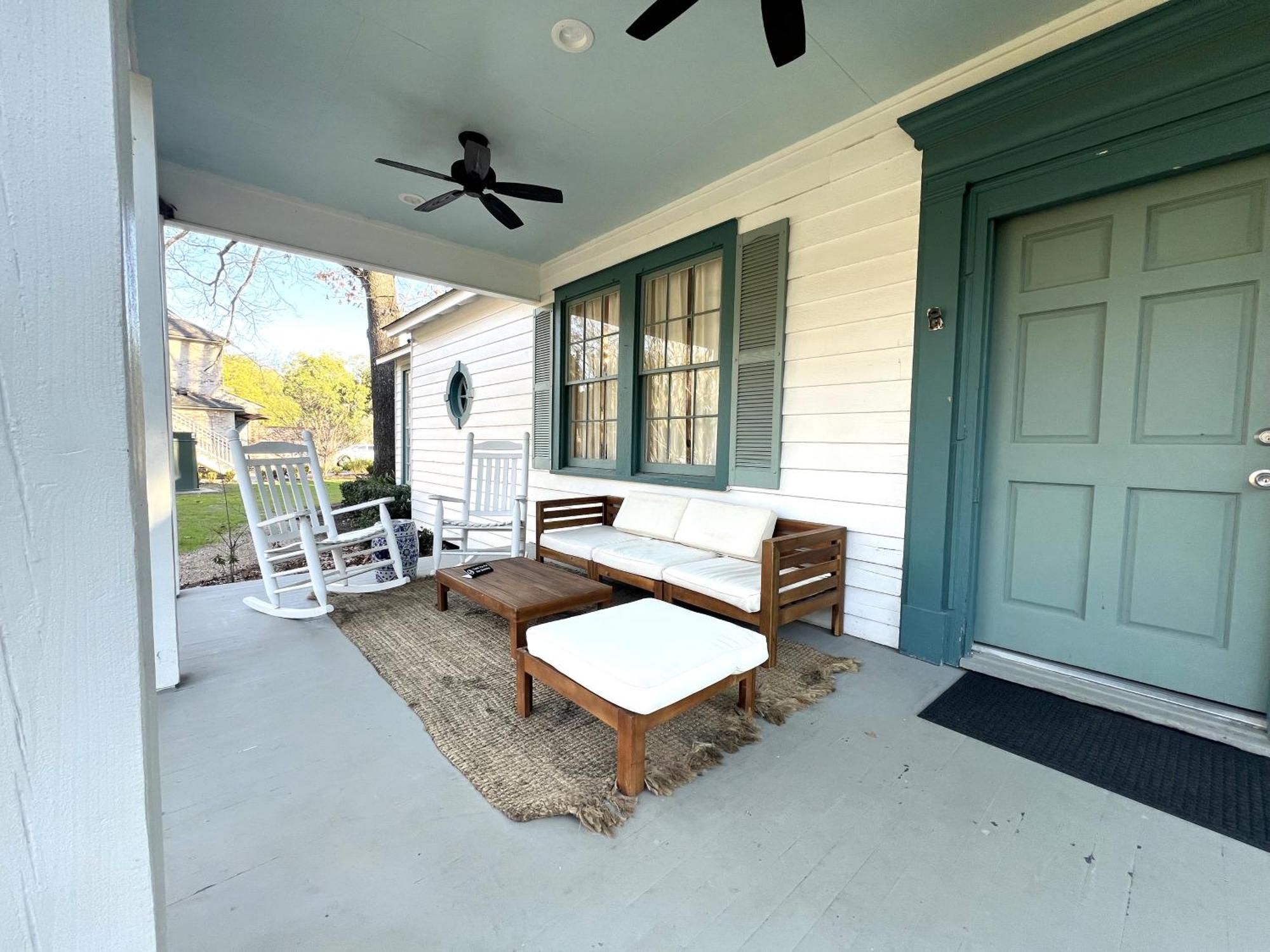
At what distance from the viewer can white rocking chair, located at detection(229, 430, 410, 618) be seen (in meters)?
3.00

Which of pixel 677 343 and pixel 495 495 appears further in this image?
pixel 495 495

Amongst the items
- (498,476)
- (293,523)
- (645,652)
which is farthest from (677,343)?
(293,523)

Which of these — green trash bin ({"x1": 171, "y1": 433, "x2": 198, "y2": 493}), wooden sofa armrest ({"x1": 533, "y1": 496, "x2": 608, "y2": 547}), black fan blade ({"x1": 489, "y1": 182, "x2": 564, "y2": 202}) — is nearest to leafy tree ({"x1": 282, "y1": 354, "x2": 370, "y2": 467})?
green trash bin ({"x1": 171, "y1": 433, "x2": 198, "y2": 493})

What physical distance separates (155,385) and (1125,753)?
163 inches

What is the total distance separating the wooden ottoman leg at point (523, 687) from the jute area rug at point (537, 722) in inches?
1.8

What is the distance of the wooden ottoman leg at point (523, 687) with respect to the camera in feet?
6.52

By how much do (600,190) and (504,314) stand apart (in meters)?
Result: 2.53

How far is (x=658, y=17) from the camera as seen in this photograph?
180cm

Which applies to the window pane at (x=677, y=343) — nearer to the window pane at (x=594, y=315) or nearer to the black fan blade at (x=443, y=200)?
the window pane at (x=594, y=315)

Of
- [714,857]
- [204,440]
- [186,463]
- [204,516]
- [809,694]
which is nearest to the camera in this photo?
[714,857]

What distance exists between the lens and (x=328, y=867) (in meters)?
1.33

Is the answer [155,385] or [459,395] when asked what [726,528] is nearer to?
[155,385]

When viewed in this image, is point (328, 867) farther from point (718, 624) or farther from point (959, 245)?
point (959, 245)

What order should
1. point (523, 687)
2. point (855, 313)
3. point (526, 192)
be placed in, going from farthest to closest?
point (526, 192) → point (855, 313) → point (523, 687)
